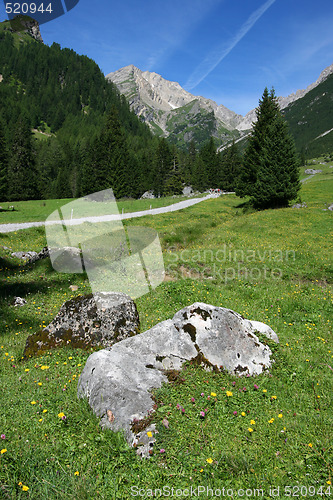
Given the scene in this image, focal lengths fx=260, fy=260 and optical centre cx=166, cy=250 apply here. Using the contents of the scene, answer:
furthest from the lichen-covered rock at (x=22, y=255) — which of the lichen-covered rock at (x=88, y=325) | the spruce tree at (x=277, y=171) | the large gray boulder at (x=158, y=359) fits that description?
the spruce tree at (x=277, y=171)

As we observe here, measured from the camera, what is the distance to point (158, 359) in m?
5.80

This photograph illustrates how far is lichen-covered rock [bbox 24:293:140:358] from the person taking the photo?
7.25 m

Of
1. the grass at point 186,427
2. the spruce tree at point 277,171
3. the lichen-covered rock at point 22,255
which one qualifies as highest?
the spruce tree at point 277,171

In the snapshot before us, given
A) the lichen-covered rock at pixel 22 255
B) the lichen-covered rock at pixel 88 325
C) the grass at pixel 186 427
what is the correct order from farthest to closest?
the lichen-covered rock at pixel 22 255 < the lichen-covered rock at pixel 88 325 < the grass at pixel 186 427

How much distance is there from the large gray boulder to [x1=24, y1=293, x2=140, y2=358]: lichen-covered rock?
1.69 meters

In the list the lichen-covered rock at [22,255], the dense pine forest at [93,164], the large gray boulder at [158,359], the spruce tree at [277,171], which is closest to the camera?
the large gray boulder at [158,359]

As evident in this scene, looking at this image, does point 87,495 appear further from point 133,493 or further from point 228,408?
point 228,408

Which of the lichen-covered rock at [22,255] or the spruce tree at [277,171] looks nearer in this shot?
the lichen-covered rock at [22,255]

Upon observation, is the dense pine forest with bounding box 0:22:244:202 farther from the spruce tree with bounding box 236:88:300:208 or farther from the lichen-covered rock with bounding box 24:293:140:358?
the lichen-covered rock with bounding box 24:293:140:358

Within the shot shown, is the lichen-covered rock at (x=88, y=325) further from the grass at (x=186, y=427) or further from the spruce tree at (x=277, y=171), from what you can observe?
the spruce tree at (x=277, y=171)

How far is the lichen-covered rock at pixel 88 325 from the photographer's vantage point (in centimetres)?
725

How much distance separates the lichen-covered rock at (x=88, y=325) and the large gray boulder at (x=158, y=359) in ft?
5.55

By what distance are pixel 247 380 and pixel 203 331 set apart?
1.38 meters

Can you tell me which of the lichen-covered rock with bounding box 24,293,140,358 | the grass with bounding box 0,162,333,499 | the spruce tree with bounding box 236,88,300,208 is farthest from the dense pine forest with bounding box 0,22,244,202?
the grass with bounding box 0,162,333,499
